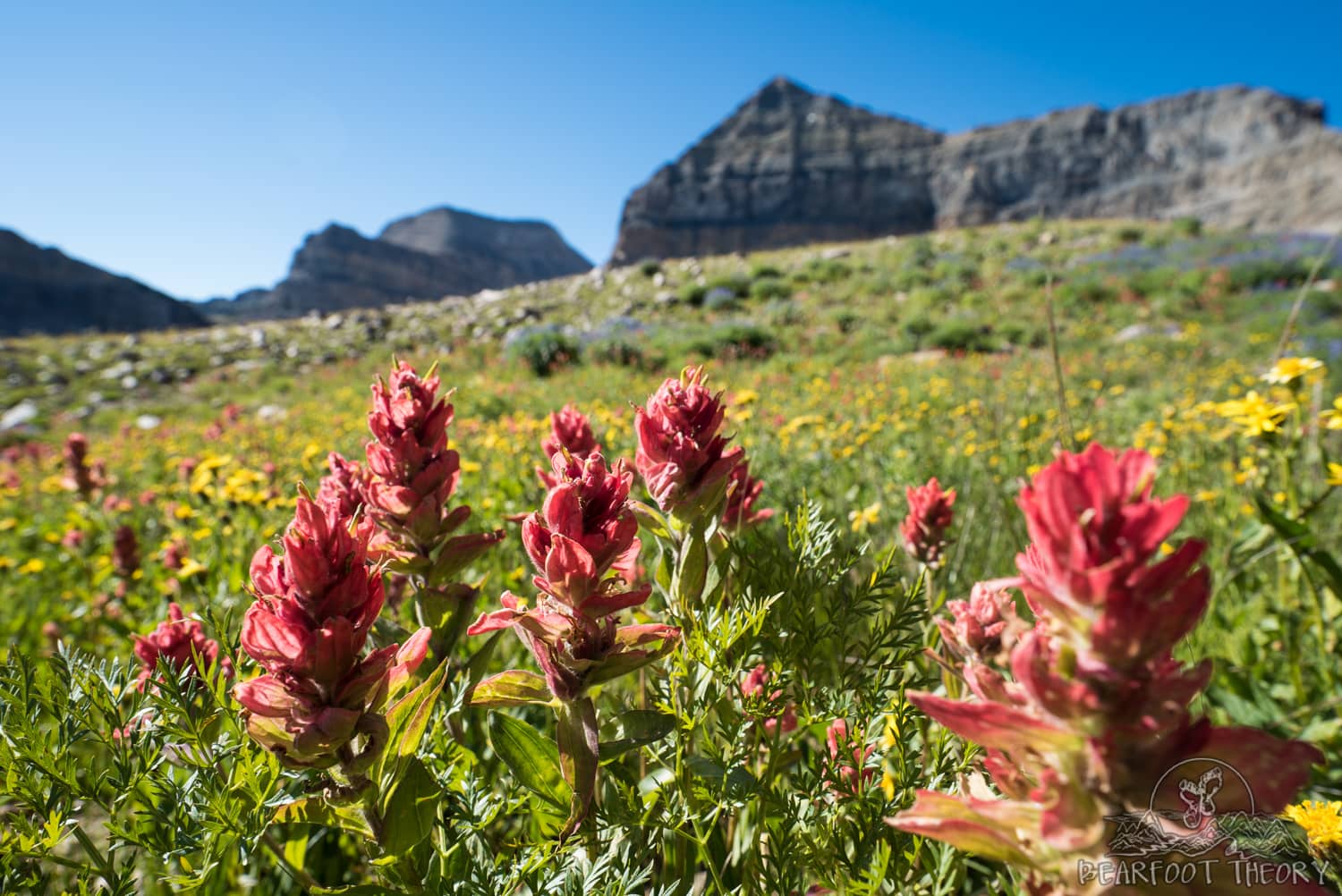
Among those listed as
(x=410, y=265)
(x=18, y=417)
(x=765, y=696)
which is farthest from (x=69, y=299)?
(x=765, y=696)

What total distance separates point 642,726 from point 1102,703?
0.44 metres

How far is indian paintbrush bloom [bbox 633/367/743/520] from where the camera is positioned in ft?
2.30

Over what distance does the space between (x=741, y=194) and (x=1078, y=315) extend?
4609 centimetres

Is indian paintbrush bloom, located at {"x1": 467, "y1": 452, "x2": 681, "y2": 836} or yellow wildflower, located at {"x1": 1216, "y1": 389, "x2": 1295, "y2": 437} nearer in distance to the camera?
indian paintbrush bloom, located at {"x1": 467, "y1": 452, "x2": 681, "y2": 836}

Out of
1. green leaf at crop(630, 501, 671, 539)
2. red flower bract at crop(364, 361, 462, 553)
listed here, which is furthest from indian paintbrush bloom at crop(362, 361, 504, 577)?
green leaf at crop(630, 501, 671, 539)

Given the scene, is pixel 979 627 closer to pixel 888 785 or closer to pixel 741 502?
pixel 888 785

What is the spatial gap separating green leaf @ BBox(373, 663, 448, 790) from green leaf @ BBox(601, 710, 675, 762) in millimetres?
176

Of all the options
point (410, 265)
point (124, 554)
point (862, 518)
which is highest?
point (410, 265)

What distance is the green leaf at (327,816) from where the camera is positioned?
614mm

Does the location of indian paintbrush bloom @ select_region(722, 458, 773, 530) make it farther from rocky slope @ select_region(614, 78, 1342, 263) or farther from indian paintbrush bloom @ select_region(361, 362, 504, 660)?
rocky slope @ select_region(614, 78, 1342, 263)

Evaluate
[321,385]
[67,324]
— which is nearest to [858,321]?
[321,385]

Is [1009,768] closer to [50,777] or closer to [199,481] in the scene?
[50,777]

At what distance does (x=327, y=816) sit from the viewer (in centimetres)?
64

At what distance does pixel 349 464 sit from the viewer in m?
0.87
